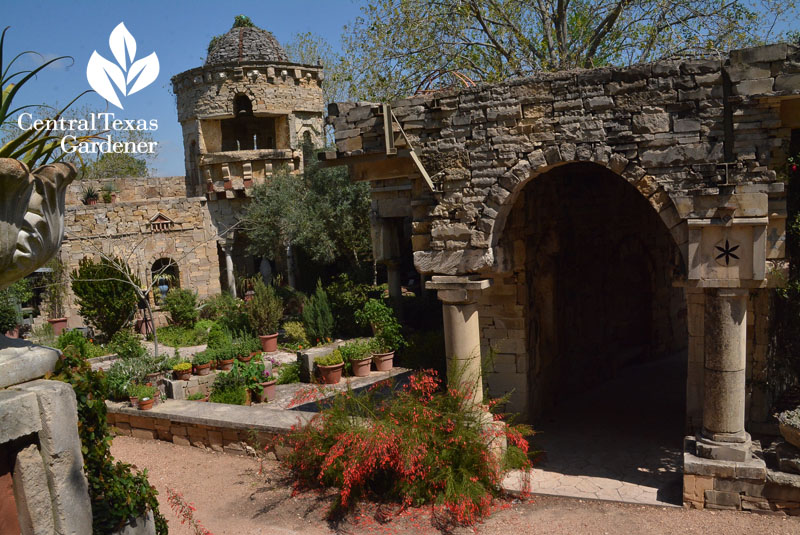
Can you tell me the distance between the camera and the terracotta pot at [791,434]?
19.4ft

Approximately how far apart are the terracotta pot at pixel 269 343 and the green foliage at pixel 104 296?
3787 millimetres

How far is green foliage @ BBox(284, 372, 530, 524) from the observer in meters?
6.22

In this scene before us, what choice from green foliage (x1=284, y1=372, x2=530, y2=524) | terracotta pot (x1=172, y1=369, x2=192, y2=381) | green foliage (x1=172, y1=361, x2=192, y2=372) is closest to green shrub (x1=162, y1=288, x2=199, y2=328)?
green foliage (x1=172, y1=361, x2=192, y2=372)

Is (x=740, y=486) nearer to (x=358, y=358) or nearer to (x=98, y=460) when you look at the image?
(x=98, y=460)

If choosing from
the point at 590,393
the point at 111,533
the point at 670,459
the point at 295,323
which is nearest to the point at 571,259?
the point at 590,393

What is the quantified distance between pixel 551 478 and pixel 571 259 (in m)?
4.34

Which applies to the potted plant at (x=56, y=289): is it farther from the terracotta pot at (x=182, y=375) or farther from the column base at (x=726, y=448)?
the column base at (x=726, y=448)

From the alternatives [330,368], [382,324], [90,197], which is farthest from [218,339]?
[90,197]

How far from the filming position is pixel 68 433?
349cm

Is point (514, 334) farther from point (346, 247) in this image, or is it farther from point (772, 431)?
point (346, 247)

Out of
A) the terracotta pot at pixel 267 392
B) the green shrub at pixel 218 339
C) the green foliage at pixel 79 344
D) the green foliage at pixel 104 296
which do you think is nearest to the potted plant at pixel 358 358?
the terracotta pot at pixel 267 392

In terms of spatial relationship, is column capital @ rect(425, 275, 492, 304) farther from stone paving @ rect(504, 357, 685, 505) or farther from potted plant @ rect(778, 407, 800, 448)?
potted plant @ rect(778, 407, 800, 448)

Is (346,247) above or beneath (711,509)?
above

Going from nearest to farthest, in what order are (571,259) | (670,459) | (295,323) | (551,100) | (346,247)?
1. (551,100)
2. (670,459)
3. (571,259)
4. (295,323)
5. (346,247)
